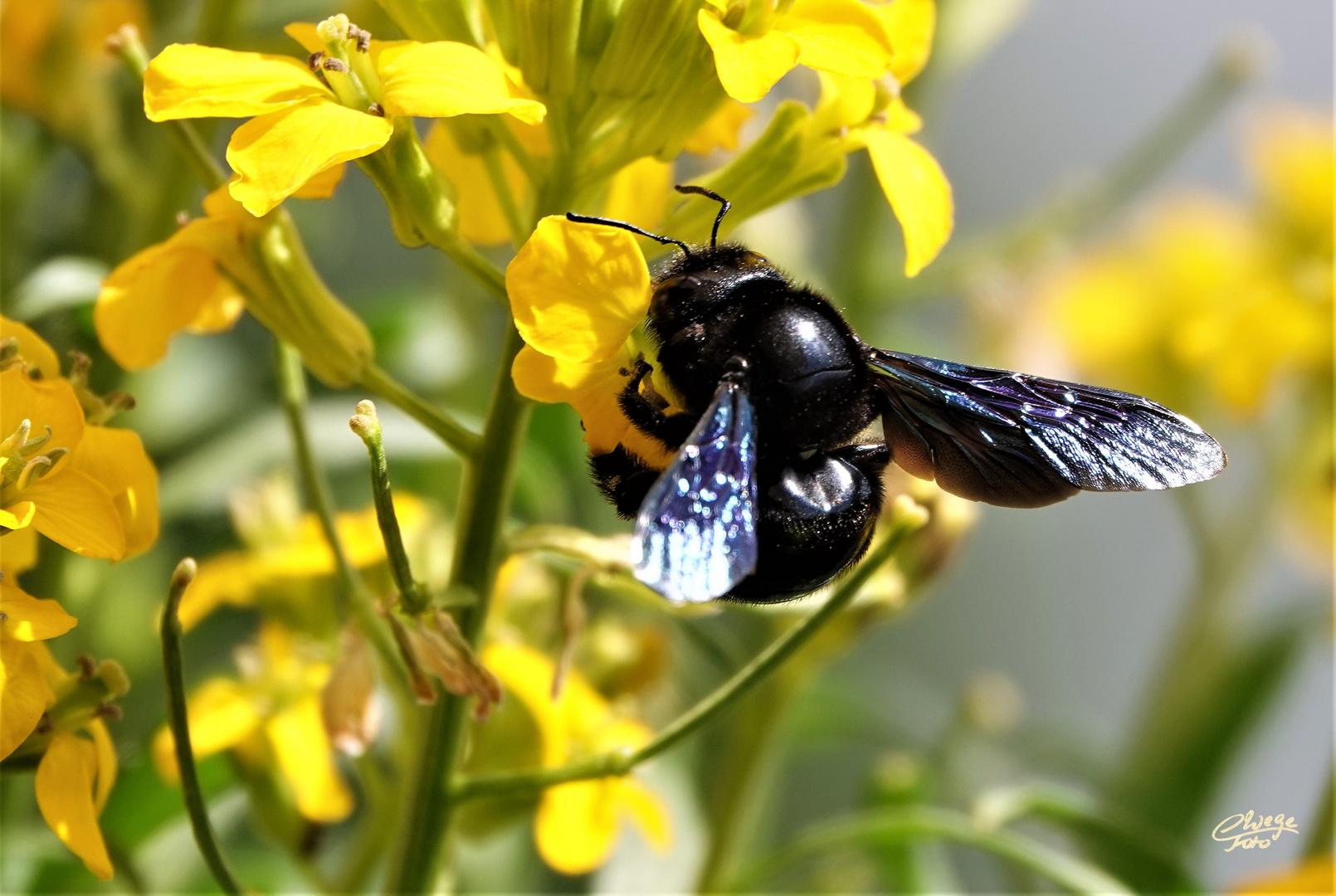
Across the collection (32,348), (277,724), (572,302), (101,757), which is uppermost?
(572,302)

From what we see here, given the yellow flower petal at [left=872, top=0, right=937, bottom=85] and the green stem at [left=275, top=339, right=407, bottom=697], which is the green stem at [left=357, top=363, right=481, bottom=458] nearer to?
the green stem at [left=275, top=339, right=407, bottom=697]

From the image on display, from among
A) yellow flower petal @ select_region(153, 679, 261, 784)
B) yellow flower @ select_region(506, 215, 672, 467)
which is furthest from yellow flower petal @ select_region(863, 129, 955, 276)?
yellow flower petal @ select_region(153, 679, 261, 784)

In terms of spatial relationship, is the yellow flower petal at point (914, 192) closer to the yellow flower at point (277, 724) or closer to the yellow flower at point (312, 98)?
the yellow flower at point (312, 98)

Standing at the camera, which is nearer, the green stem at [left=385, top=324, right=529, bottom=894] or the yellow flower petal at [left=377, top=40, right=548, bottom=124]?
the yellow flower petal at [left=377, top=40, right=548, bottom=124]

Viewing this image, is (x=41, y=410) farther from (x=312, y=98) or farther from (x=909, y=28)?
(x=909, y=28)
